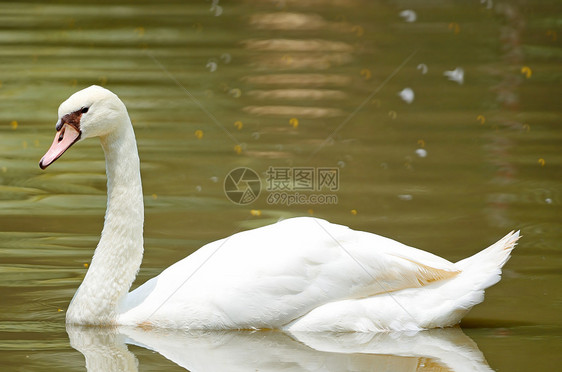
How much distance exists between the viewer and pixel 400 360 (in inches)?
259

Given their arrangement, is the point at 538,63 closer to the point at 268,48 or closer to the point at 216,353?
the point at 268,48

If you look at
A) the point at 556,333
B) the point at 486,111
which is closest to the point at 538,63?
the point at 486,111

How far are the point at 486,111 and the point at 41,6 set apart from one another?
11.3 meters

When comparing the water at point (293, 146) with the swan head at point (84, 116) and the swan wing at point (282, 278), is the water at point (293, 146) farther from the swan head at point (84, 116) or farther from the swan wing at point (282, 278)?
the swan head at point (84, 116)

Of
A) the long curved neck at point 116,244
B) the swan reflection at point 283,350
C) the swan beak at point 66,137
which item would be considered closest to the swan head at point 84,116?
the swan beak at point 66,137

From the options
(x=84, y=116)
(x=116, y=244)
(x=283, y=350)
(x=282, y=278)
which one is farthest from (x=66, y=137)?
(x=283, y=350)

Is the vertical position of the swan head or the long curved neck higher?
the swan head

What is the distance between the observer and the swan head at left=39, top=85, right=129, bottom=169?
7008 millimetres

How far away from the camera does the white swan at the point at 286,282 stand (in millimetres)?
6961

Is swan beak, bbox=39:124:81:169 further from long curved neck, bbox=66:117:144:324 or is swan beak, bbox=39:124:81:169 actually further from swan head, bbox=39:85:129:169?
long curved neck, bbox=66:117:144:324

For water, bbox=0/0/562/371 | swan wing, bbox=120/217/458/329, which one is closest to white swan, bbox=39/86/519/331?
swan wing, bbox=120/217/458/329

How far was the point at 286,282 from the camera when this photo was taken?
693 centimetres

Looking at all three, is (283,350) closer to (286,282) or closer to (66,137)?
(286,282)

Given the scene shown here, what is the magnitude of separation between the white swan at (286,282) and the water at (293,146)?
13cm
